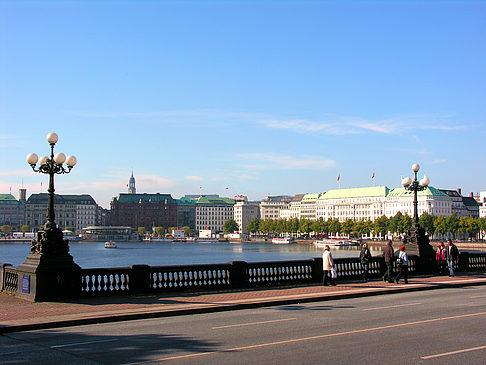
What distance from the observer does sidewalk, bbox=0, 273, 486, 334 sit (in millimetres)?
17062

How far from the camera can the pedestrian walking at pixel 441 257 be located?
32656mm

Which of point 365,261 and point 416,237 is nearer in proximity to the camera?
point 365,261

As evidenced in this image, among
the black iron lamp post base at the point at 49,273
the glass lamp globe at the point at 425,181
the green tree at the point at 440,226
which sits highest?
the glass lamp globe at the point at 425,181

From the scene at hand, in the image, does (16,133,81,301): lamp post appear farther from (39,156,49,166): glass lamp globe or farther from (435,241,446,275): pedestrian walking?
(435,241,446,275): pedestrian walking

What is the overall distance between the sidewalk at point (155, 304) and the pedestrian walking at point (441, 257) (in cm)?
563

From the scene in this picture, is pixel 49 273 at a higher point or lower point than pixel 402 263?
higher

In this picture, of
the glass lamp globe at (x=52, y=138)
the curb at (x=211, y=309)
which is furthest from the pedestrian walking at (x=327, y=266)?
the glass lamp globe at (x=52, y=138)

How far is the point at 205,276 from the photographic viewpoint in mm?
25844

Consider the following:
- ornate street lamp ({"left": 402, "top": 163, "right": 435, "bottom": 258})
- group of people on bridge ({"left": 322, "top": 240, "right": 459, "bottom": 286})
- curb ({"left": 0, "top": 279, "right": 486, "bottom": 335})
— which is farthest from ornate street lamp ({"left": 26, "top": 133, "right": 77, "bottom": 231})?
ornate street lamp ({"left": 402, "top": 163, "right": 435, "bottom": 258})

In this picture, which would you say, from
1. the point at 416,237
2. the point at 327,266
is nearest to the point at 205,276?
the point at 327,266

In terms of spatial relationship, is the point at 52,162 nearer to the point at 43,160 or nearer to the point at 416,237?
the point at 43,160

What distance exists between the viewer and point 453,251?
32.4m

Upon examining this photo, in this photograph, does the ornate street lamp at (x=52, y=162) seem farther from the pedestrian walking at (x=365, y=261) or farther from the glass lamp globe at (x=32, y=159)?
the pedestrian walking at (x=365, y=261)

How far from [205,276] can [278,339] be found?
11941 mm
